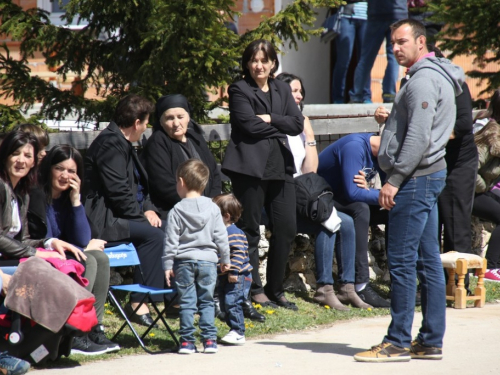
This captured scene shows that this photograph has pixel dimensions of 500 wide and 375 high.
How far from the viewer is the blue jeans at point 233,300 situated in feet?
20.6

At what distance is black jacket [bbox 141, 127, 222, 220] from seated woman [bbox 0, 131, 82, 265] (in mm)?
1239

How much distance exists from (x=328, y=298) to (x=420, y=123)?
8.38ft

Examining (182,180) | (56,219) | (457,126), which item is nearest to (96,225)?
(56,219)

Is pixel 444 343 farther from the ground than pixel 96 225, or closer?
closer

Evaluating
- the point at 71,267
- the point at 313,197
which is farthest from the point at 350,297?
the point at 71,267

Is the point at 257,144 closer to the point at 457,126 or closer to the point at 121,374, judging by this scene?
the point at 457,126

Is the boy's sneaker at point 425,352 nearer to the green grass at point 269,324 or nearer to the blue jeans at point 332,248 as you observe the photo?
the green grass at point 269,324

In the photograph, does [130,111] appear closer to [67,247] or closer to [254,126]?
[254,126]

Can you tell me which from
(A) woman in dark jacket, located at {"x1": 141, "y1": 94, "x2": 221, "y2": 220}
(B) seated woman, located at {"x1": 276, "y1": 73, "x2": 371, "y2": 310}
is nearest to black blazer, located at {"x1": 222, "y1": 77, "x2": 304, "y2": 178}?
(A) woman in dark jacket, located at {"x1": 141, "y1": 94, "x2": 221, "y2": 220}

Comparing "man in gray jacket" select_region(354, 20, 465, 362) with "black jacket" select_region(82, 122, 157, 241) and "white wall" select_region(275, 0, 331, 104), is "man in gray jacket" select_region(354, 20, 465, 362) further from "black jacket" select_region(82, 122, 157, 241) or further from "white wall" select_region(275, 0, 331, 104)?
"white wall" select_region(275, 0, 331, 104)

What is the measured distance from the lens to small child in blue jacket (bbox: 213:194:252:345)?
6.28m

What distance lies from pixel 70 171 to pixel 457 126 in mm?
3249

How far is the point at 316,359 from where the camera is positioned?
228 inches

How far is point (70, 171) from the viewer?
6.24 metres
